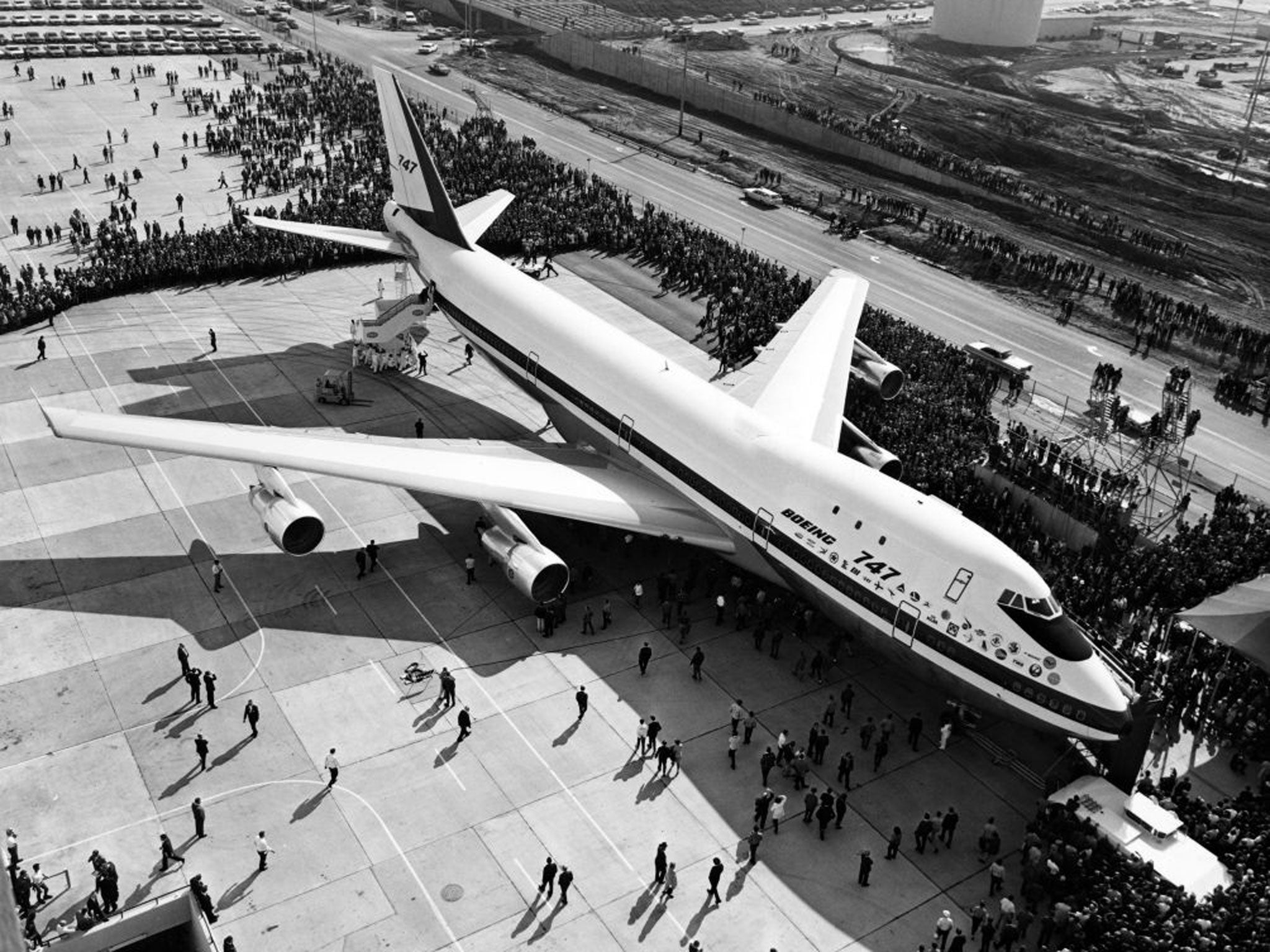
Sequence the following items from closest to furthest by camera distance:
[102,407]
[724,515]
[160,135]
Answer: [724,515]
[102,407]
[160,135]

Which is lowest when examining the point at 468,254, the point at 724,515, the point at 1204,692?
the point at 1204,692

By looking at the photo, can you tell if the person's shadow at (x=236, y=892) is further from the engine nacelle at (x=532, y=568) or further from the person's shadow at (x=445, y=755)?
the engine nacelle at (x=532, y=568)

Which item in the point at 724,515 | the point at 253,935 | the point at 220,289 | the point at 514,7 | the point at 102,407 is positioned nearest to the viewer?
the point at 253,935

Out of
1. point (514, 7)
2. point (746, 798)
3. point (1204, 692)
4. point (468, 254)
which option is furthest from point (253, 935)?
point (514, 7)

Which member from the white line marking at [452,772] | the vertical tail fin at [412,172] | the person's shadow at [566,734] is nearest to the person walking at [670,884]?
the person's shadow at [566,734]

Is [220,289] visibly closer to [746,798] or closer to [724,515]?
[724,515]

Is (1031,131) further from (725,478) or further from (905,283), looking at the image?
(725,478)

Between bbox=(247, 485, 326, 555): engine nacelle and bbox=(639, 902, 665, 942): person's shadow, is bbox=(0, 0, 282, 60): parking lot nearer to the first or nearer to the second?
bbox=(247, 485, 326, 555): engine nacelle

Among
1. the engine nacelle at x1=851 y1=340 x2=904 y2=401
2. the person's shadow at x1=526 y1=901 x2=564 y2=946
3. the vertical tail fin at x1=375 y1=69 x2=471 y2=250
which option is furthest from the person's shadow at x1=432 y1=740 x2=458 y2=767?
the engine nacelle at x1=851 y1=340 x2=904 y2=401
